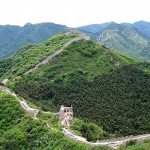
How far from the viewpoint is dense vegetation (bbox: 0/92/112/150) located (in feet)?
145

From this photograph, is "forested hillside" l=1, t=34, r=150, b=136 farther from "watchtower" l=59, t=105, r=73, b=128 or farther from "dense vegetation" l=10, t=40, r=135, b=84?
"watchtower" l=59, t=105, r=73, b=128

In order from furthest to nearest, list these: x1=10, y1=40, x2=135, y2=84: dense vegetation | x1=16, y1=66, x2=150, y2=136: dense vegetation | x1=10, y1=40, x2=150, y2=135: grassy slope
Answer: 1. x1=10, y1=40, x2=135, y2=84: dense vegetation
2. x1=10, y1=40, x2=150, y2=135: grassy slope
3. x1=16, y1=66, x2=150, y2=136: dense vegetation

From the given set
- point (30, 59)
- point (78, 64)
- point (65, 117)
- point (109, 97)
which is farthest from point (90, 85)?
point (30, 59)

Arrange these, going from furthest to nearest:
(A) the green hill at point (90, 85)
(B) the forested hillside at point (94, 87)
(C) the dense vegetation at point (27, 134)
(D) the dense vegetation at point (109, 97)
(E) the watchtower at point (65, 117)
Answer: (B) the forested hillside at point (94, 87), (A) the green hill at point (90, 85), (D) the dense vegetation at point (109, 97), (E) the watchtower at point (65, 117), (C) the dense vegetation at point (27, 134)

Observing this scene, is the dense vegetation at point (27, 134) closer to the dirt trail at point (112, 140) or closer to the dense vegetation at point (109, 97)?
the dirt trail at point (112, 140)

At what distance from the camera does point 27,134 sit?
49.7 m

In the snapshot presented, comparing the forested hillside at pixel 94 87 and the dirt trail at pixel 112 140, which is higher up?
the dirt trail at pixel 112 140

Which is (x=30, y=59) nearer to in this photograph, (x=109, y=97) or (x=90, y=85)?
(x=90, y=85)

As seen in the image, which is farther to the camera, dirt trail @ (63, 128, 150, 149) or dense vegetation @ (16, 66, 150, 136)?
dense vegetation @ (16, 66, 150, 136)

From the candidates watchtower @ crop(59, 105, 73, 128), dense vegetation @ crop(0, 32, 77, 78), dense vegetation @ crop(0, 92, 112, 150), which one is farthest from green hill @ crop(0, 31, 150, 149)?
dense vegetation @ crop(0, 92, 112, 150)

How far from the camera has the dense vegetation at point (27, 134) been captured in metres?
44.2

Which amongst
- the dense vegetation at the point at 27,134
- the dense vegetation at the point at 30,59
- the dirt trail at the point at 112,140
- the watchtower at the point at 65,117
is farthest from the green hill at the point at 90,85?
the dense vegetation at the point at 27,134

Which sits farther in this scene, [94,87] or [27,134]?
[94,87]

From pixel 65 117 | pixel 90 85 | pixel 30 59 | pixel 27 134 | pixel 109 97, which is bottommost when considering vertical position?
pixel 109 97
